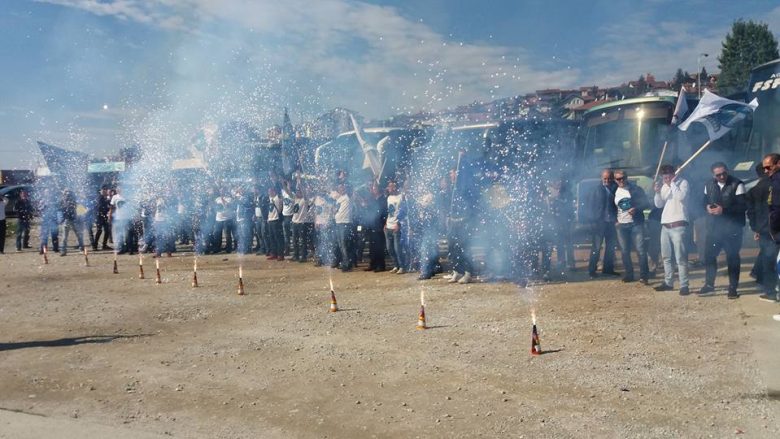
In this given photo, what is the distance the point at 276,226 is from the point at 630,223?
28.9ft

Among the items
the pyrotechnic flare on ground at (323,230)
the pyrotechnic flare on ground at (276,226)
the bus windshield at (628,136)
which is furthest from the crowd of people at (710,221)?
the pyrotechnic flare on ground at (276,226)

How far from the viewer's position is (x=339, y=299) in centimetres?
984

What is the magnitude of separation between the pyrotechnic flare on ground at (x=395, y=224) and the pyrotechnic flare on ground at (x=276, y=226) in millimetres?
4054

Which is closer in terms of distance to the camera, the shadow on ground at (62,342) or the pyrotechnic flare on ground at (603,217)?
the shadow on ground at (62,342)

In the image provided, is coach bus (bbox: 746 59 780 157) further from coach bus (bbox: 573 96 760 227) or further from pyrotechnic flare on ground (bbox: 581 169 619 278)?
pyrotechnic flare on ground (bbox: 581 169 619 278)

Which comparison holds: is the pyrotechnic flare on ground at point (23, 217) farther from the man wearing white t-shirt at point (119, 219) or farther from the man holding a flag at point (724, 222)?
the man holding a flag at point (724, 222)

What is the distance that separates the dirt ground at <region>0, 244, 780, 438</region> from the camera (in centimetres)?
486

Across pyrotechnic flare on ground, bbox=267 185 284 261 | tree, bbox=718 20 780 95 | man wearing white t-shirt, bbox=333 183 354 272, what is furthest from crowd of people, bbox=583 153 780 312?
tree, bbox=718 20 780 95

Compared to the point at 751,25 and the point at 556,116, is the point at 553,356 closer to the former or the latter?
the point at 556,116

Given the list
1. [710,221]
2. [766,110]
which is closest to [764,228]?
[710,221]

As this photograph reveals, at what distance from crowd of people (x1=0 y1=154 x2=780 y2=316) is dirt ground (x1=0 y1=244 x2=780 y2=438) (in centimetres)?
72

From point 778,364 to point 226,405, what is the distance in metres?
5.18

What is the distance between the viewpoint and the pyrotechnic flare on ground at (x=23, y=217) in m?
18.8

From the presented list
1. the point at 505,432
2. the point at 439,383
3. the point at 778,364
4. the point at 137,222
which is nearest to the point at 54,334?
the point at 439,383
